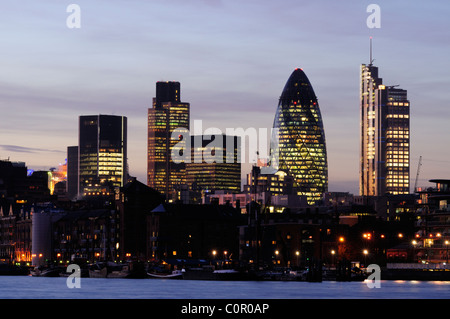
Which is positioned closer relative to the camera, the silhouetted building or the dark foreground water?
the dark foreground water

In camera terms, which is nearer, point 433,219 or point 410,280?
point 410,280

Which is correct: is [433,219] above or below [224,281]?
above

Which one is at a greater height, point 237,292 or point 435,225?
point 435,225

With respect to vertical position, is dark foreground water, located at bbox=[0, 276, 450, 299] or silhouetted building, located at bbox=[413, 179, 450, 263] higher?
silhouetted building, located at bbox=[413, 179, 450, 263]

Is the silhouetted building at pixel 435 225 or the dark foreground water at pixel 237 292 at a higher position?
the silhouetted building at pixel 435 225

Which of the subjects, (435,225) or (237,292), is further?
(435,225)

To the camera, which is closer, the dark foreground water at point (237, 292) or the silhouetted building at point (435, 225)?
the dark foreground water at point (237, 292)
